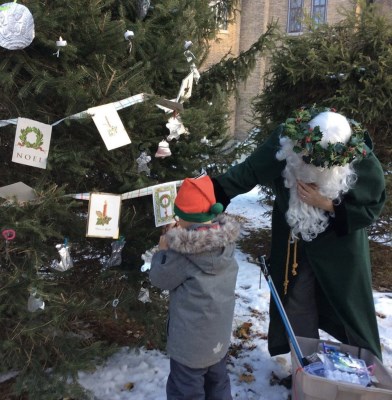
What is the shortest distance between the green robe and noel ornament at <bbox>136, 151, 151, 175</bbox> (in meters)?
0.45

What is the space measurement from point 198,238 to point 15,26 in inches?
55.4

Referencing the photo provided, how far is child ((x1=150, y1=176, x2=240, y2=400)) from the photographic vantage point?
2166 millimetres

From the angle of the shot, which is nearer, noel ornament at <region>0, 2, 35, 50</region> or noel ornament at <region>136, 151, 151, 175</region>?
noel ornament at <region>0, 2, 35, 50</region>

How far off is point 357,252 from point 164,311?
136 centimetres

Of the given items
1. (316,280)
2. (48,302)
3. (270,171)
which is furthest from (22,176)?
(316,280)

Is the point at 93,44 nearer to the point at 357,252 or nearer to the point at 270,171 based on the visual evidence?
the point at 270,171

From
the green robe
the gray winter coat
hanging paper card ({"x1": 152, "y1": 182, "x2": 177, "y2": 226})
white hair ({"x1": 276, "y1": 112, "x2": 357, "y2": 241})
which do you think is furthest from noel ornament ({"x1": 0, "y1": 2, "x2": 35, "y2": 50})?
white hair ({"x1": 276, "y1": 112, "x2": 357, "y2": 241})

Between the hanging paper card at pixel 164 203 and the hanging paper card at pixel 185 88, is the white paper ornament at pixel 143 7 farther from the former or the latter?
the hanging paper card at pixel 164 203

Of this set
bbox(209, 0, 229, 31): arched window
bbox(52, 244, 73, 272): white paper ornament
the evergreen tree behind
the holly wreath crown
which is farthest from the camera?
the evergreen tree behind

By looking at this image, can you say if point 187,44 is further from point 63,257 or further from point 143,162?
point 63,257

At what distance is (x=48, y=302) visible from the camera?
2488mm

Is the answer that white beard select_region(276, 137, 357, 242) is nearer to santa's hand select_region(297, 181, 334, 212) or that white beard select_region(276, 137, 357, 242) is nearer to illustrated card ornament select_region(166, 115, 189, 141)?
santa's hand select_region(297, 181, 334, 212)

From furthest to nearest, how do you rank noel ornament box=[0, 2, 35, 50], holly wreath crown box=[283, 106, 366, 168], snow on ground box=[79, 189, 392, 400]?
snow on ground box=[79, 189, 392, 400]
holly wreath crown box=[283, 106, 366, 168]
noel ornament box=[0, 2, 35, 50]

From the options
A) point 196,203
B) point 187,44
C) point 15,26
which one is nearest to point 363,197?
point 196,203
